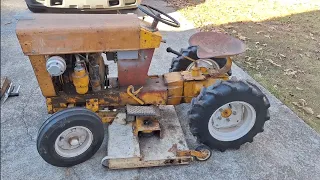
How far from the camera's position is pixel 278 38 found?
6281 millimetres

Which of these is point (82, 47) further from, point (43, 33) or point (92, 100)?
point (92, 100)

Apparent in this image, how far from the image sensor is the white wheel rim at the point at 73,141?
2.87 m

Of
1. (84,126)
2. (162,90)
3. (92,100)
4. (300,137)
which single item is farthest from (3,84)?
(300,137)

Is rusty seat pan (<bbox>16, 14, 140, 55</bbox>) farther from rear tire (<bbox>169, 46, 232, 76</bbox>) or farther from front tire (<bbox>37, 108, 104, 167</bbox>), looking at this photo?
rear tire (<bbox>169, 46, 232, 76</bbox>)

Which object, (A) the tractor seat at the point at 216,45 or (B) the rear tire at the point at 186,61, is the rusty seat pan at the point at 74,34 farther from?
(B) the rear tire at the point at 186,61

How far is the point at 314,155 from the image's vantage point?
3248mm

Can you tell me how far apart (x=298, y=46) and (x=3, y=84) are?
4970mm

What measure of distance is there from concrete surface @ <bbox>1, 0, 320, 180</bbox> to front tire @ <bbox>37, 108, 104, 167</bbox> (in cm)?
14

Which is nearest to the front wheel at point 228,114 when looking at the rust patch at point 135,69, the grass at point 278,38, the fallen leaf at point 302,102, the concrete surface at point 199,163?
the concrete surface at point 199,163

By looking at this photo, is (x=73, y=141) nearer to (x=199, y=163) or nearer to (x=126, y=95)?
(x=126, y=95)

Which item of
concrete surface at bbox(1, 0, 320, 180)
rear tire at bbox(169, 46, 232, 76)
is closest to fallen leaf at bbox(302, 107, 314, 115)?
concrete surface at bbox(1, 0, 320, 180)

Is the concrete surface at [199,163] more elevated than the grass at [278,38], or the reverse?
the concrete surface at [199,163]

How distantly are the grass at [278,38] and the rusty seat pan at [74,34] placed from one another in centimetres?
240

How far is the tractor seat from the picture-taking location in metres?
3.14
